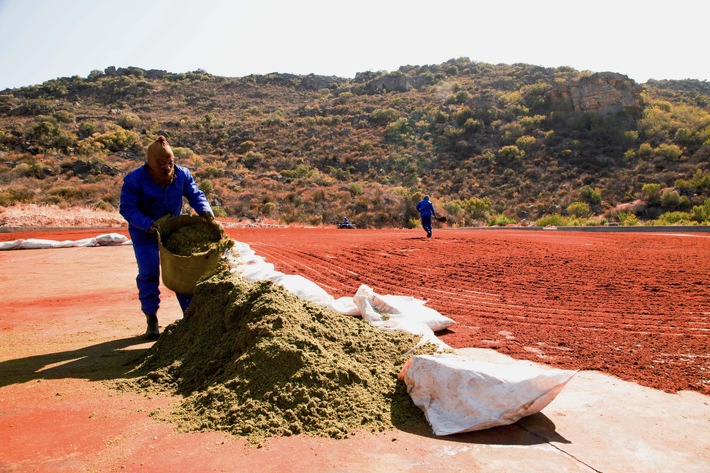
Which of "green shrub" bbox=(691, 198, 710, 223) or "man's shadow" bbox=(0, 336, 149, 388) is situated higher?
"green shrub" bbox=(691, 198, 710, 223)

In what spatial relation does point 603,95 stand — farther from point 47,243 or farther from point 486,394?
point 486,394

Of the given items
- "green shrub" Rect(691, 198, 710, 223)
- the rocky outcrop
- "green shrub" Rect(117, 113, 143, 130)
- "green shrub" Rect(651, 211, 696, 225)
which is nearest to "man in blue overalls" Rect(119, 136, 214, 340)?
"green shrub" Rect(691, 198, 710, 223)

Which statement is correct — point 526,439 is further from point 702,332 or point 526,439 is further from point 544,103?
point 544,103

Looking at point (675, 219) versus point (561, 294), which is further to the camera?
point (675, 219)

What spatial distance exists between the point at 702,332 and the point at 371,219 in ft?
79.9

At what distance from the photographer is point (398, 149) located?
4338cm

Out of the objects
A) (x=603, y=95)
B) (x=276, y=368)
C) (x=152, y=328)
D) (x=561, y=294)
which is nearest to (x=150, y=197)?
(x=152, y=328)

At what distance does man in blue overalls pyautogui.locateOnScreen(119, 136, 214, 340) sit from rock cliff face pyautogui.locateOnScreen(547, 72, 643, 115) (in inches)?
1691

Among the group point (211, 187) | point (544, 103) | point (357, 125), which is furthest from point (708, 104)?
point (211, 187)

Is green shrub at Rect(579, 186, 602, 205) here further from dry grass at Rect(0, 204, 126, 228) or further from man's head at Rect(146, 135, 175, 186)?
man's head at Rect(146, 135, 175, 186)

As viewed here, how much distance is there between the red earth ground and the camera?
390cm

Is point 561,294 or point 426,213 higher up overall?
point 426,213

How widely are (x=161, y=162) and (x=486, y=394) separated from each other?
3.58 meters

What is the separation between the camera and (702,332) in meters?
4.56
